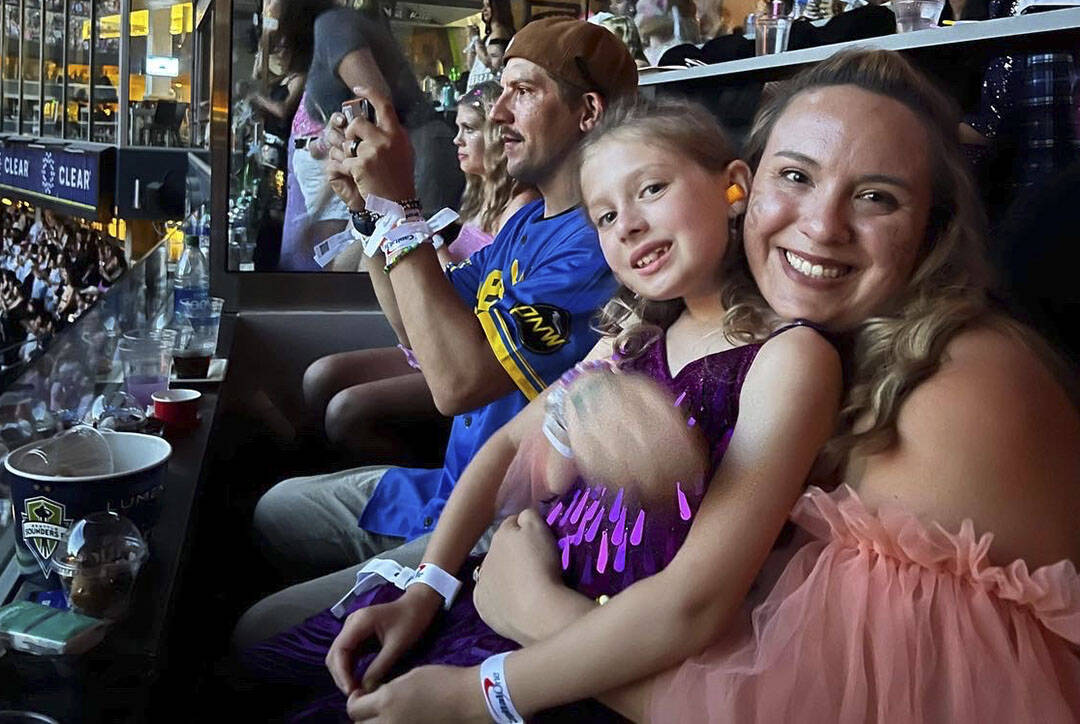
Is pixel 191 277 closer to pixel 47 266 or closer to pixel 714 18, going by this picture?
pixel 714 18

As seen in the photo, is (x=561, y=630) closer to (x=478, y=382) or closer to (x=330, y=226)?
(x=478, y=382)

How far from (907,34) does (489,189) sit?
1371 millimetres

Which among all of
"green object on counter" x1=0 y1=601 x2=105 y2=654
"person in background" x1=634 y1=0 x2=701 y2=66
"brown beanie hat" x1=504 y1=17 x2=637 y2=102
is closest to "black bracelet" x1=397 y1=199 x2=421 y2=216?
"brown beanie hat" x1=504 y1=17 x2=637 y2=102

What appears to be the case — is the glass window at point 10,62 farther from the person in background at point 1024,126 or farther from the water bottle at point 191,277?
the person in background at point 1024,126

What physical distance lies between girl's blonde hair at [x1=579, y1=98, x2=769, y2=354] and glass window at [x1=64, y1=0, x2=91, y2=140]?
37.4 ft

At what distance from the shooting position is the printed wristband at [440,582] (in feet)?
4.32

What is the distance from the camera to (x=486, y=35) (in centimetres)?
301

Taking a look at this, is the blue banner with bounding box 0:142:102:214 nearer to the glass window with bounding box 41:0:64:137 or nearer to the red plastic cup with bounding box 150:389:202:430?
the glass window with bounding box 41:0:64:137

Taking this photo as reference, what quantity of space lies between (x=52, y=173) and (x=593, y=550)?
9959 millimetres

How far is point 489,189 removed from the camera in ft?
8.94

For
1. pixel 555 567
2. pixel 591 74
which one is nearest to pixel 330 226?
pixel 591 74

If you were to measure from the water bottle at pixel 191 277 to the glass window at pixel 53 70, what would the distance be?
10196mm

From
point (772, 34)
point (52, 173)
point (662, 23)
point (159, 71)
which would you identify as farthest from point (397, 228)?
point (159, 71)

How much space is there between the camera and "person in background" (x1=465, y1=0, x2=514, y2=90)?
300cm
